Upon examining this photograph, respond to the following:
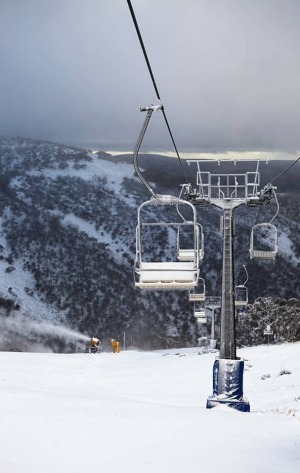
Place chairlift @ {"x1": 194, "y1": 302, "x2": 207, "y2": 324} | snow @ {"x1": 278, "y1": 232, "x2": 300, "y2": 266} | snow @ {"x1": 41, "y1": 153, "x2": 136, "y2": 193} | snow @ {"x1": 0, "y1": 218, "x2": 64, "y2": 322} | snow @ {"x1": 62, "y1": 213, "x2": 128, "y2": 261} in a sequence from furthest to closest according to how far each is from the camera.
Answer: snow @ {"x1": 41, "y1": 153, "x2": 136, "y2": 193} → snow @ {"x1": 278, "y1": 232, "x2": 300, "y2": 266} → snow @ {"x1": 62, "y1": 213, "x2": 128, "y2": 261} → snow @ {"x1": 0, "y1": 218, "x2": 64, "y2": 322} → chairlift @ {"x1": 194, "y1": 302, "x2": 207, "y2": 324}

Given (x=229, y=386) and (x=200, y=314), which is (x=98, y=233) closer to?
(x=200, y=314)

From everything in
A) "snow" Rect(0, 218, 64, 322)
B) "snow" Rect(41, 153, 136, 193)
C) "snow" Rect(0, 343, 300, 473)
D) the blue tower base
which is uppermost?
"snow" Rect(41, 153, 136, 193)

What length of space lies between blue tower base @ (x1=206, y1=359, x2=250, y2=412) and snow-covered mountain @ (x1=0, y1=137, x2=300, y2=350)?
78.1 metres

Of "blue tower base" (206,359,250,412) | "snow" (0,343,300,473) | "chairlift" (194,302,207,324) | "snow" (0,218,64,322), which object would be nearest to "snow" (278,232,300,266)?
"snow" (0,218,64,322)

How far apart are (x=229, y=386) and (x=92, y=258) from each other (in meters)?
107

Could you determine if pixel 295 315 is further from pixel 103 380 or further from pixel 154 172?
pixel 154 172

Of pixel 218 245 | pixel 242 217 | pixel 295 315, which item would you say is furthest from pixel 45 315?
pixel 295 315

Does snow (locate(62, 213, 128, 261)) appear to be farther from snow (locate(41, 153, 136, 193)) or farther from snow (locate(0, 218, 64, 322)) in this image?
snow (locate(41, 153, 136, 193))

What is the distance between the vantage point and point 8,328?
99.4 metres

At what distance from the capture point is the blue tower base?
649 inches

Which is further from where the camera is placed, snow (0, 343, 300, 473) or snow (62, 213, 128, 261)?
snow (62, 213, 128, 261)

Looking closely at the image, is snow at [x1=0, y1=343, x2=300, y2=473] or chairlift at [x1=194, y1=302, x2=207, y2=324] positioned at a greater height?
chairlift at [x1=194, y1=302, x2=207, y2=324]

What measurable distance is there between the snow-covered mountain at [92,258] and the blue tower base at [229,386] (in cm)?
7815

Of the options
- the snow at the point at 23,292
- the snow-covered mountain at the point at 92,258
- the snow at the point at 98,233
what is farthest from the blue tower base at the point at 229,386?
the snow at the point at 98,233
